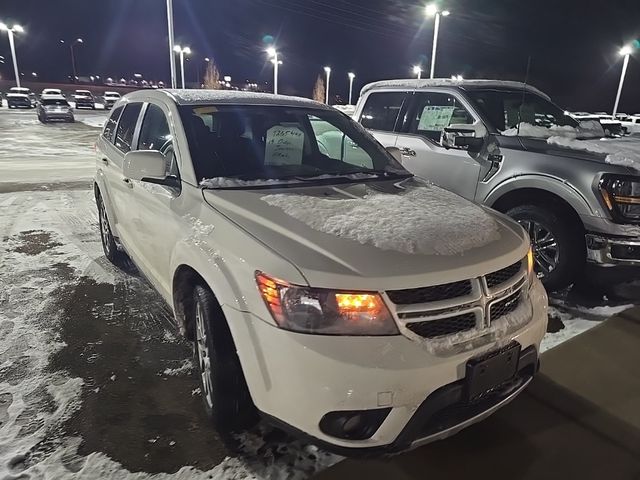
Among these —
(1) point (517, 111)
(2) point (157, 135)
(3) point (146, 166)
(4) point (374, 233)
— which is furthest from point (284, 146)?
(1) point (517, 111)

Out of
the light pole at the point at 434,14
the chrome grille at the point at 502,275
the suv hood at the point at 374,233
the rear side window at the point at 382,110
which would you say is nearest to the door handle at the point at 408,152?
the rear side window at the point at 382,110

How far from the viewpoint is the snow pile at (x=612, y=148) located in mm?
3947

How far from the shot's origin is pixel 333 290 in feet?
6.44

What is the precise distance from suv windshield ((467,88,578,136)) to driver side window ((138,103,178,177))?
3.14m

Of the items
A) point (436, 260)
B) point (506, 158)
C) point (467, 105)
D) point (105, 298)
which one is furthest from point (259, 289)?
point (467, 105)

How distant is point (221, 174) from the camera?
2.91m

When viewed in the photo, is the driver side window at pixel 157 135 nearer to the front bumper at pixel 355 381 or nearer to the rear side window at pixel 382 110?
the front bumper at pixel 355 381

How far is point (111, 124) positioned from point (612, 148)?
4.71m

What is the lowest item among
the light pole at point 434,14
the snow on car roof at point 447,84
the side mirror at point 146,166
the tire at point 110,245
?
the tire at point 110,245

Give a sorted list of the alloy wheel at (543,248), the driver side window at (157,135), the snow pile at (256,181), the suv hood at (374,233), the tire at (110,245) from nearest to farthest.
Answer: the suv hood at (374,233)
the snow pile at (256,181)
the driver side window at (157,135)
the alloy wheel at (543,248)
the tire at (110,245)

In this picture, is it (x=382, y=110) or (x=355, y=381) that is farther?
(x=382, y=110)

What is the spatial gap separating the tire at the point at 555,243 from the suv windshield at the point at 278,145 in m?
1.60

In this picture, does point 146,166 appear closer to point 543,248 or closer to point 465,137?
point 465,137

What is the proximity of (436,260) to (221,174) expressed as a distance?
1.43 meters
